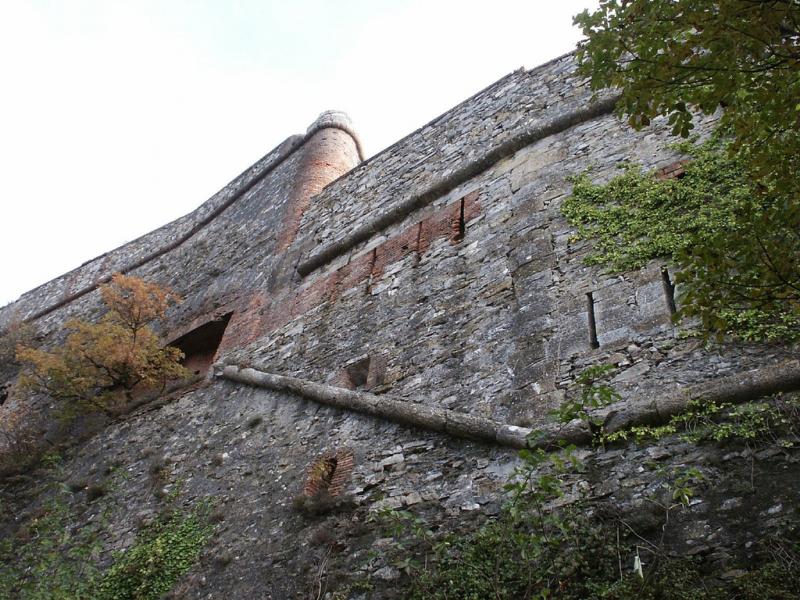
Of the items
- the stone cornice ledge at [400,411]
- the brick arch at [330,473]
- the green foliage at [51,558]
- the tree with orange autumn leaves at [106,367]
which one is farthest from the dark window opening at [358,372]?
the tree with orange autumn leaves at [106,367]

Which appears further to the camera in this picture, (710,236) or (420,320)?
(420,320)

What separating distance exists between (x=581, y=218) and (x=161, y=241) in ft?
33.8

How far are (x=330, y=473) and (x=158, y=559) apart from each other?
159 cm

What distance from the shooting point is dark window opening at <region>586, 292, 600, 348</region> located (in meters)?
5.39

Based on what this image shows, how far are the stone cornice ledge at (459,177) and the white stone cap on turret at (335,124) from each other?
4.18m

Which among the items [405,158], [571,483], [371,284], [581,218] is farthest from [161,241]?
[571,483]

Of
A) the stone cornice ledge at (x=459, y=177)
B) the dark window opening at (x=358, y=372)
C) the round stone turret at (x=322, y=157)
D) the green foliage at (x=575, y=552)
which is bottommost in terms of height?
the green foliage at (x=575, y=552)

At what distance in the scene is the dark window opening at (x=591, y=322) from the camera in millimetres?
5391

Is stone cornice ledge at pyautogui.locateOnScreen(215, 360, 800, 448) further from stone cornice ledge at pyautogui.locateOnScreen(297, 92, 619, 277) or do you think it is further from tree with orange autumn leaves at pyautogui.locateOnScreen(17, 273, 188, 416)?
tree with orange autumn leaves at pyautogui.locateOnScreen(17, 273, 188, 416)

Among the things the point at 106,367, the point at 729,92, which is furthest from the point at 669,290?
the point at 106,367

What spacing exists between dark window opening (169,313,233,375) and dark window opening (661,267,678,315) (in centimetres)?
641

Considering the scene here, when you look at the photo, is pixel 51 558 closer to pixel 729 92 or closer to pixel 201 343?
pixel 201 343

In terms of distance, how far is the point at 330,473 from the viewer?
19.9 ft

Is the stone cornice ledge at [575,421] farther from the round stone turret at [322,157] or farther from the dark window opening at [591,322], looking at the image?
the round stone turret at [322,157]
